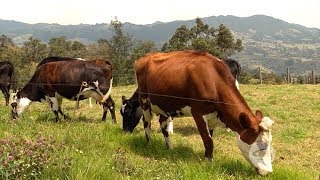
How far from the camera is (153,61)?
33.5 feet

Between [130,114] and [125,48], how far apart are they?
239 ft

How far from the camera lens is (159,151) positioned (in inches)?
354

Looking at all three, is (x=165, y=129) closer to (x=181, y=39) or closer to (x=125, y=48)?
(x=181, y=39)

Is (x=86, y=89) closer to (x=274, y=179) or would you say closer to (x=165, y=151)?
(x=165, y=151)

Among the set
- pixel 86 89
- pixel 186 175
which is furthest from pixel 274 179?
pixel 86 89

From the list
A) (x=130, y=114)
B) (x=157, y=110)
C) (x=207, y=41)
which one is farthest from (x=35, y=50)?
(x=157, y=110)

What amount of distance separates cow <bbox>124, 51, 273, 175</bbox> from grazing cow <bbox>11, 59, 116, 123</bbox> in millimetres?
4063

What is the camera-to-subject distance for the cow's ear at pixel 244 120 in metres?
7.31

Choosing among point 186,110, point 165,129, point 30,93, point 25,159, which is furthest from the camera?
point 30,93

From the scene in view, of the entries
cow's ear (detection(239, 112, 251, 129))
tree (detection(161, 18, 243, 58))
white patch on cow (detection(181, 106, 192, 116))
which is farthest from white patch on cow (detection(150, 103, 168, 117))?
tree (detection(161, 18, 243, 58))

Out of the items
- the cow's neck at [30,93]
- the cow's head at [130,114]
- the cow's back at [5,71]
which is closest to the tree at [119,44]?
the cow's back at [5,71]

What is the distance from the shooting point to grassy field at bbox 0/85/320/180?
6062mm

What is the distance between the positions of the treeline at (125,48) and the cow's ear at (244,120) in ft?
103

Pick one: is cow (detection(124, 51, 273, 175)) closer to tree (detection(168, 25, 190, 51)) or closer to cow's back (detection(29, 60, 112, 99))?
cow's back (detection(29, 60, 112, 99))
